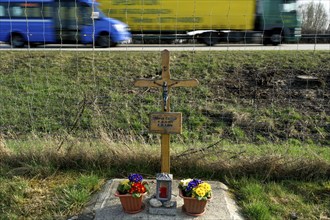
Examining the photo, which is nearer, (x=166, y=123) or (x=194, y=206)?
(x=194, y=206)

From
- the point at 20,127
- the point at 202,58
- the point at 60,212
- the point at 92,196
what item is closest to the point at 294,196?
the point at 92,196

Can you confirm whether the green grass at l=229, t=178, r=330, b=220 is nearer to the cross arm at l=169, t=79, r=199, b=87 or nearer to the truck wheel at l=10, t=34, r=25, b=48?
the cross arm at l=169, t=79, r=199, b=87

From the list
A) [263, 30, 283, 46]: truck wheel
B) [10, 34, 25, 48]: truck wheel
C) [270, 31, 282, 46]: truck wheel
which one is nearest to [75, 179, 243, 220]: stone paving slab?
[10, 34, 25, 48]: truck wheel

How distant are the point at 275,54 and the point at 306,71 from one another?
1497 millimetres

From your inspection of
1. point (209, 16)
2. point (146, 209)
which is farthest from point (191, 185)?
point (209, 16)

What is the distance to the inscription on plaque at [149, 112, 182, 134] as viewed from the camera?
10.1ft

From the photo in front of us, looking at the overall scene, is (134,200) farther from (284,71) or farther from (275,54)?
(275,54)

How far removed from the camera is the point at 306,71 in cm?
793

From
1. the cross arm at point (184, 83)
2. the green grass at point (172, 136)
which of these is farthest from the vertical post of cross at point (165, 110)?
the green grass at point (172, 136)

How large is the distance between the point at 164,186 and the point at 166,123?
1.94 feet

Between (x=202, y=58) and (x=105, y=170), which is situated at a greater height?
(x=202, y=58)

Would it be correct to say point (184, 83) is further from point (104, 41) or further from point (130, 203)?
point (104, 41)

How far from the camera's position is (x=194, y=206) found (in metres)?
2.86

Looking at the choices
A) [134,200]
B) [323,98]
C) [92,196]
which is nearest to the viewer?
[134,200]
